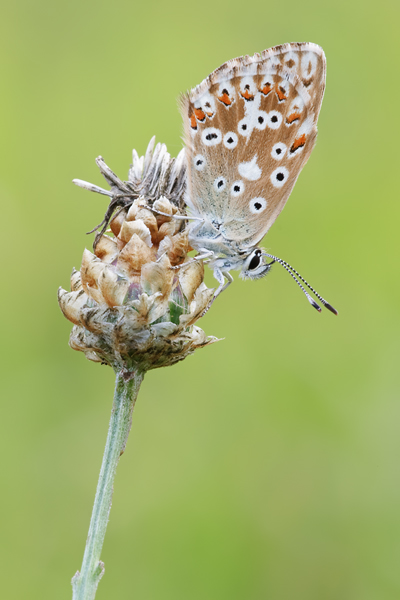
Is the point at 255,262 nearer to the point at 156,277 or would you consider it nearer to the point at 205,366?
the point at 156,277

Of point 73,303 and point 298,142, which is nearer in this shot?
point 73,303

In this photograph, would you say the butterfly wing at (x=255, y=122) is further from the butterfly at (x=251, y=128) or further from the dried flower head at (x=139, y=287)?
the dried flower head at (x=139, y=287)

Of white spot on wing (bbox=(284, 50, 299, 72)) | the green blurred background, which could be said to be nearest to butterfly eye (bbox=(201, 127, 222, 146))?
white spot on wing (bbox=(284, 50, 299, 72))

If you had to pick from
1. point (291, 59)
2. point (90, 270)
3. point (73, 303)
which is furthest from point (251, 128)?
point (73, 303)

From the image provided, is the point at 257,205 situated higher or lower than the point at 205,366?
higher

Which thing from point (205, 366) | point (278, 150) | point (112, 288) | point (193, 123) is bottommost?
point (205, 366)

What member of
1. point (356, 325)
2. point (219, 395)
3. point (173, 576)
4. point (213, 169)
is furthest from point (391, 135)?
point (173, 576)

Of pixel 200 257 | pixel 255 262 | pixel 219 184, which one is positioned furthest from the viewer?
pixel 255 262

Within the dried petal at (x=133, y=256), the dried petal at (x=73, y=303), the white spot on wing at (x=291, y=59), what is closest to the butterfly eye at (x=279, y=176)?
the white spot on wing at (x=291, y=59)
